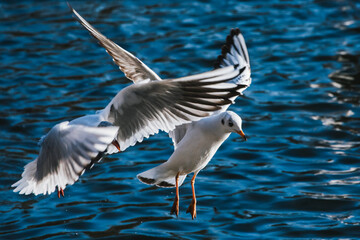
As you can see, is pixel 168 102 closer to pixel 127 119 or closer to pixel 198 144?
pixel 127 119

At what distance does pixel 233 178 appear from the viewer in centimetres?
811

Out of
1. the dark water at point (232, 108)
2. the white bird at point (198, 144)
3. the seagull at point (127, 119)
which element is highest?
the seagull at point (127, 119)

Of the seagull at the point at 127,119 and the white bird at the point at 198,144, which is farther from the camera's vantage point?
the white bird at the point at 198,144

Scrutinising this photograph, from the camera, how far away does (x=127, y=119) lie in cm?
592

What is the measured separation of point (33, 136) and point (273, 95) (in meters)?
3.36

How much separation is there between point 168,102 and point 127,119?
46 cm

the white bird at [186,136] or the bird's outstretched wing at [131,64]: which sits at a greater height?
the bird's outstretched wing at [131,64]

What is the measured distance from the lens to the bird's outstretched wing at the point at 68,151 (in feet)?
17.3

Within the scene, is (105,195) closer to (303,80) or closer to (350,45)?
(303,80)

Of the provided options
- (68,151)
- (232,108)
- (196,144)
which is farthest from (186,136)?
(232,108)

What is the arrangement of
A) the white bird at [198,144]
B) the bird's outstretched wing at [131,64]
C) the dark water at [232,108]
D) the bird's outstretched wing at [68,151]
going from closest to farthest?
the bird's outstretched wing at [68,151] < the white bird at [198,144] < the bird's outstretched wing at [131,64] < the dark water at [232,108]

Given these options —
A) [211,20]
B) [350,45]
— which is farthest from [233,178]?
[211,20]

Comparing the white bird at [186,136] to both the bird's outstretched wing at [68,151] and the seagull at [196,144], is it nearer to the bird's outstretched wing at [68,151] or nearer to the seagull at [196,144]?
→ the seagull at [196,144]

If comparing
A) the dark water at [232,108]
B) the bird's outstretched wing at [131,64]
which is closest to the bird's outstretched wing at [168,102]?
the bird's outstretched wing at [131,64]
